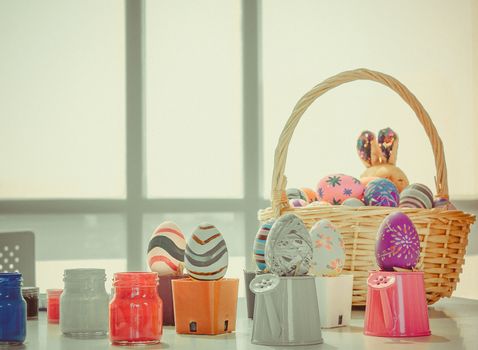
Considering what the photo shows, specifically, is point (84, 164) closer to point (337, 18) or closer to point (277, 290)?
point (337, 18)

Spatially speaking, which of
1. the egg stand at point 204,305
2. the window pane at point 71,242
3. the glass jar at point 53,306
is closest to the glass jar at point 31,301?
the glass jar at point 53,306

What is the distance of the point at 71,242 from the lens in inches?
152

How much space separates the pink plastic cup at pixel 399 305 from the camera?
3.21 feet

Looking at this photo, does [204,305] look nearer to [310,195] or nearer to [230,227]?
[310,195]

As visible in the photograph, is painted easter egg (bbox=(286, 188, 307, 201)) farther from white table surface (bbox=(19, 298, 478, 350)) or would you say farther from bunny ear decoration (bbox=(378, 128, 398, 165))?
white table surface (bbox=(19, 298, 478, 350))

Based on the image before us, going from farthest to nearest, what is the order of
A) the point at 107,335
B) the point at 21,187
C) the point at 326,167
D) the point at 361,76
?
the point at 326,167
the point at 21,187
the point at 361,76
the point at 107,335

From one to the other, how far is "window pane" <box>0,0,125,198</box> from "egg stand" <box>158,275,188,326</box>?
2803 millimetres

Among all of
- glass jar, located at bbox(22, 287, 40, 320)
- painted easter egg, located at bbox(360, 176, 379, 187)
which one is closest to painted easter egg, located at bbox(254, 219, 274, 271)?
glass jar, located at bbox(22, 287, 40, 320)

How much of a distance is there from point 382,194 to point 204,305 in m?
0.64

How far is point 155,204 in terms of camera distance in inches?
154

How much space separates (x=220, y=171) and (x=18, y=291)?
10.1 feet

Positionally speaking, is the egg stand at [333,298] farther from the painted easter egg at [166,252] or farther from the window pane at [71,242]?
the window pane at [71,242]

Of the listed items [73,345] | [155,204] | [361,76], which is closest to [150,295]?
[73,345]

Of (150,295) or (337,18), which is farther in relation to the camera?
(337,18)
